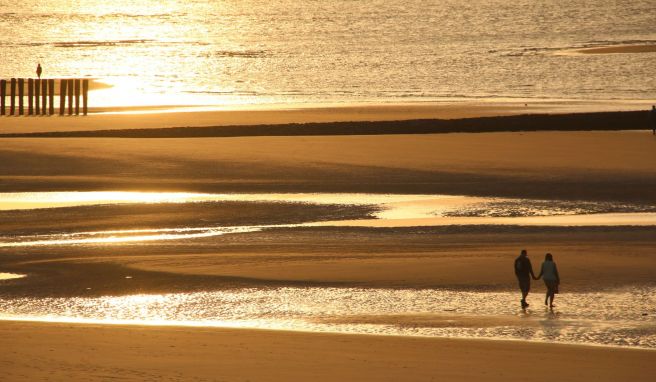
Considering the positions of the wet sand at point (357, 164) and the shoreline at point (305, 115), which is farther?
the shoreline at point (305, 115)

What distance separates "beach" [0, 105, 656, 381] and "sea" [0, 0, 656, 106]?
23.1 metres

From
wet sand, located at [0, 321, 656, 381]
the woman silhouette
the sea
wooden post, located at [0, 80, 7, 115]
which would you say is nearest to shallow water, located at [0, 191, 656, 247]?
the woman silhouette

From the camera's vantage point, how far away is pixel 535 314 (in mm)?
18969

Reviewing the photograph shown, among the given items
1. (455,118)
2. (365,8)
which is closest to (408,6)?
(365,8)

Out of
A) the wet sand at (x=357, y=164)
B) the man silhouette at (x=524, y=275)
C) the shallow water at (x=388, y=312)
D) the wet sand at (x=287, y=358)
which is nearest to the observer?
the wet sand at (x=287, y=358)

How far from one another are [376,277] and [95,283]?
4478 millimetres

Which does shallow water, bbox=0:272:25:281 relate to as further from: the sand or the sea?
the sand

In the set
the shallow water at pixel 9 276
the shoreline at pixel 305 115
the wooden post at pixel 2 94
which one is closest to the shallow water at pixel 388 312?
the shallow water at pixel 9 276

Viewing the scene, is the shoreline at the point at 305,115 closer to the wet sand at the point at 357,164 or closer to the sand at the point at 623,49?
the wet sand at the point at 357,164

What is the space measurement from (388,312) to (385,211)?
976 centimetres

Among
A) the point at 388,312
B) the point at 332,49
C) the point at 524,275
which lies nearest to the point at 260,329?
the point at 388,312

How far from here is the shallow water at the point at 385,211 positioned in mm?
26156

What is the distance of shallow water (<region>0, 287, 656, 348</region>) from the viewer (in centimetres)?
1792

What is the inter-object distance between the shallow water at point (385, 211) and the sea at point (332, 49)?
31499 millimetres
